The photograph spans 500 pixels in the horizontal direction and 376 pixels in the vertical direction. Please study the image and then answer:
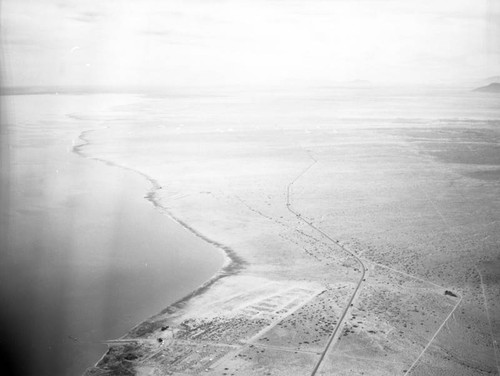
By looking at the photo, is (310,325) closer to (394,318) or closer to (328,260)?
(394,318)

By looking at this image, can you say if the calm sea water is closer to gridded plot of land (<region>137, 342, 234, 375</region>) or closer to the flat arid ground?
the flat arid ground

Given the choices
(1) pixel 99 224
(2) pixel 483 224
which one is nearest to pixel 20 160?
(1) pixel 99 224

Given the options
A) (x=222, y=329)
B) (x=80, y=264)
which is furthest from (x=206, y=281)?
(x=80, y=264)

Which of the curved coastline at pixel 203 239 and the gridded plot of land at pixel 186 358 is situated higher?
the gridded plot of land at pixel 186 358

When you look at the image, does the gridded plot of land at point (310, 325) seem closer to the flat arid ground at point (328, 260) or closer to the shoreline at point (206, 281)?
the flat arid ground at point (328, 260)

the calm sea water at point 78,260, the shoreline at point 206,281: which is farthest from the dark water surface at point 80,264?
the shoreline at point 206,281

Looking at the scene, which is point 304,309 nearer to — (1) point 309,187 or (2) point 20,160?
(1) point 309,187
